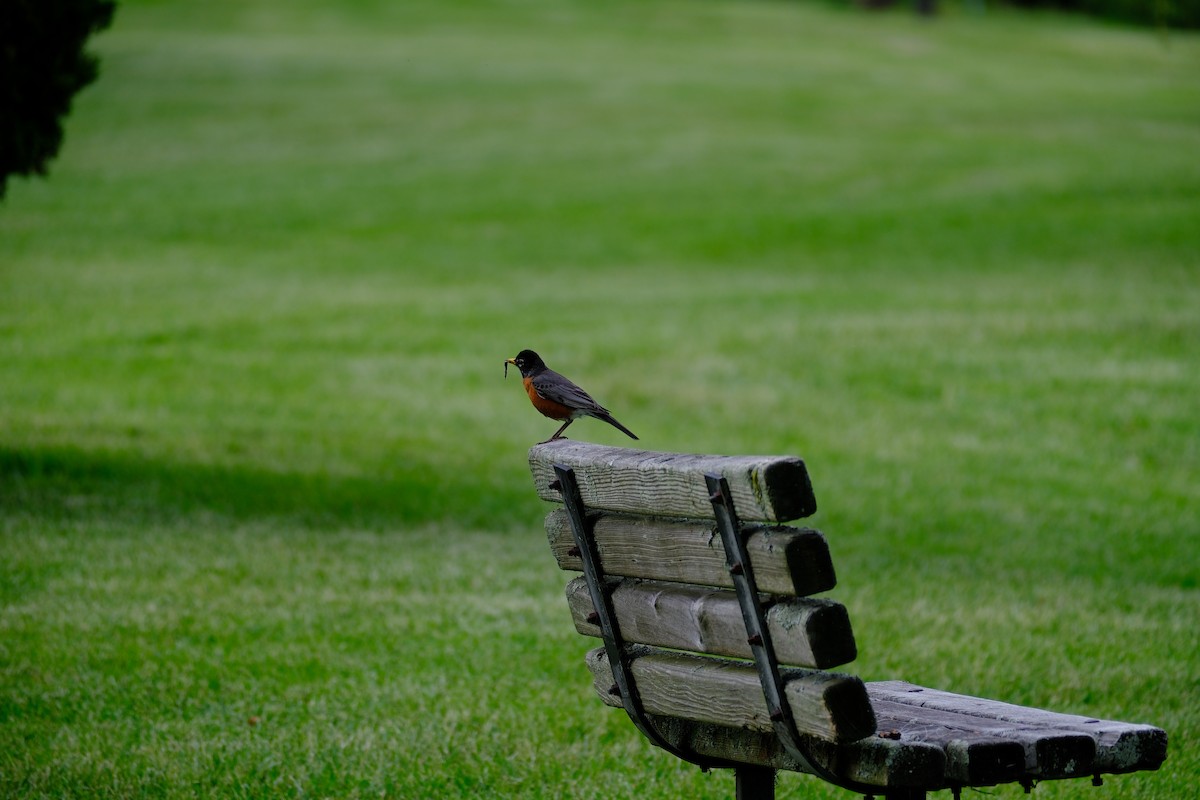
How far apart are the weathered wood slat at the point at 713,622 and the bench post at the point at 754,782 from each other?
44 cm

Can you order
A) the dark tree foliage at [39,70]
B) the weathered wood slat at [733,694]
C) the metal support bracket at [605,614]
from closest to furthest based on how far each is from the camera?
the weathered wood slat at [733,694] → the metal support bracket at [605,614] → the dark tree foliage at [39,70]

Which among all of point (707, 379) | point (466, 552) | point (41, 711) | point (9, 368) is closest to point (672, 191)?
point (707, 379)

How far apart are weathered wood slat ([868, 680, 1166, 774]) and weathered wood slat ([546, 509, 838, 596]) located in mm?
863

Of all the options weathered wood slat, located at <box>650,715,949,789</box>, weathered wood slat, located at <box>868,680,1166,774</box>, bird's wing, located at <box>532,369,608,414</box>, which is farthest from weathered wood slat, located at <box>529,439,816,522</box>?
bird's wing, located at <box>532,369,608,414</box>

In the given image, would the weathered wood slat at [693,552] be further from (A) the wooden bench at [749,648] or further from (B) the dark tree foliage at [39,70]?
(B) the dark tree foliage at [39,70]

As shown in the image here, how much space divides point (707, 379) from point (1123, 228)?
10049 millimetres

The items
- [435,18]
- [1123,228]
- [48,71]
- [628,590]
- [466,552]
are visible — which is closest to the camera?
[628,590]

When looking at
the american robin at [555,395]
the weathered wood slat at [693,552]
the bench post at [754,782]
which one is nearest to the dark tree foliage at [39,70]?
the american robin at [555,395]

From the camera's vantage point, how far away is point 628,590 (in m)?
3.88

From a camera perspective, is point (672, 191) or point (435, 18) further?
point (435, 18)

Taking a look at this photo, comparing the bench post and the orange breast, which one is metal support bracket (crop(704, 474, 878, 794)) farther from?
the orange breast

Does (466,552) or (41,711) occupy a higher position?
(41,711)

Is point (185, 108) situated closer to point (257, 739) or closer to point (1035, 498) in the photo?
point (1035, 498)

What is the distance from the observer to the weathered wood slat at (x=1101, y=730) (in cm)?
→ 356
